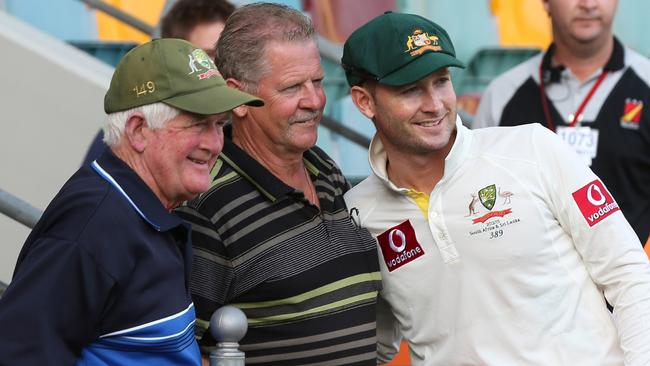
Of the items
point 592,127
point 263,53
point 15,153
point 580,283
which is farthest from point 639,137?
point 15,153

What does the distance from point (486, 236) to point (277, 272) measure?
1.80 feet

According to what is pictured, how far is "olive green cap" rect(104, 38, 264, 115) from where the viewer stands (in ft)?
8.64

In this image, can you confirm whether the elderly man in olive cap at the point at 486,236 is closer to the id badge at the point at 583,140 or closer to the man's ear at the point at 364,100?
the man's ear at the point at 364,100

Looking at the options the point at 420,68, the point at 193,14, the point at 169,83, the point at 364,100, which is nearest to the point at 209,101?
the point at 169,83

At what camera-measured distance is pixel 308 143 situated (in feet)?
10.7

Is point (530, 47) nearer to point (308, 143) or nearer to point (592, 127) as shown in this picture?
point (592, 127)

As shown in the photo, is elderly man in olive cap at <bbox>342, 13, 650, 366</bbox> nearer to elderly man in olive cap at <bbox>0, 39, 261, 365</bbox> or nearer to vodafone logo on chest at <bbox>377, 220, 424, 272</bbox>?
vodafone logo on chest at <bbox>377, 220, 424, 272</bbox>

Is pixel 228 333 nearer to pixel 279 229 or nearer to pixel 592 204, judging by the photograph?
pixel 279 229

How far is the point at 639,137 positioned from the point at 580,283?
1.65m

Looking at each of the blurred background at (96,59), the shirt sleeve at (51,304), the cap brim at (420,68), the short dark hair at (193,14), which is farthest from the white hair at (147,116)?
the short dark hair at (193,14)

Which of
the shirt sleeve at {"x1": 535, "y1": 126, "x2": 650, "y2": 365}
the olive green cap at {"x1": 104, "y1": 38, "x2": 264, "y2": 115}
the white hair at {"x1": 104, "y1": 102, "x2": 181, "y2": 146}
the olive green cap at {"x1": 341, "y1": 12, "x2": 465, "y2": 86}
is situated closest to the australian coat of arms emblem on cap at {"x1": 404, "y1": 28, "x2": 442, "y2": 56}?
the olive green cap at {"x1": 341, "y1": 12, "x2": 465, "y2": 86}

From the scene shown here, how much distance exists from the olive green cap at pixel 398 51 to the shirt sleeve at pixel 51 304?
1.13 metres

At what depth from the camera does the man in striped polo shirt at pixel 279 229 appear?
10.1 feet

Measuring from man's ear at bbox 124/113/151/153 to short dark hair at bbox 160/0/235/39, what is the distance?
1795 millimetres
